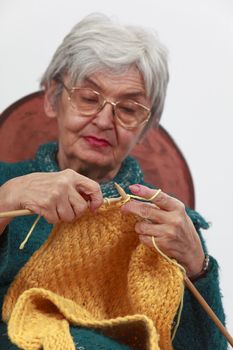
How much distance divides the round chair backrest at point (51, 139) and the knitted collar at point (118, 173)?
0.13 metres

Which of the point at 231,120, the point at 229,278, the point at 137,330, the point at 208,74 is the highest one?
the point at 208,74

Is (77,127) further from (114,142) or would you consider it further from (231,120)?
(231,120)

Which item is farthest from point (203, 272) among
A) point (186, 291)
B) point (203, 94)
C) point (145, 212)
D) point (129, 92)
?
point (203, 94)

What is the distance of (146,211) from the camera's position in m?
0.83

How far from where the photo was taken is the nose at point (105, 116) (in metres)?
1.02

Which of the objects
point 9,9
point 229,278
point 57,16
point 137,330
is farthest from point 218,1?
point 137,330

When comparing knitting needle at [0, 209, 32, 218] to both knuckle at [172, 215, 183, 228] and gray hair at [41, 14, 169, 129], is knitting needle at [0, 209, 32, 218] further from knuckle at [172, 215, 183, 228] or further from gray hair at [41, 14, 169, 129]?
gray hair at [41, 14, 169, 129]

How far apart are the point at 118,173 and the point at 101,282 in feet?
1.07

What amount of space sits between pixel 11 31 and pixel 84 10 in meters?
0.20

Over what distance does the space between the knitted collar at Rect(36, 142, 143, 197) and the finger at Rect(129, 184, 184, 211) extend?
0.84 feet

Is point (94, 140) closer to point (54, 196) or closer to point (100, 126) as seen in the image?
point (100, 126)

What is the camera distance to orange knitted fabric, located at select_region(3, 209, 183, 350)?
29.5 inches

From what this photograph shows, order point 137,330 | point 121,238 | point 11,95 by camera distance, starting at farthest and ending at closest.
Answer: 1. point 11,95
2. point 121,238
3. point 137,330

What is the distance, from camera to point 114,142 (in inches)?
41.6
